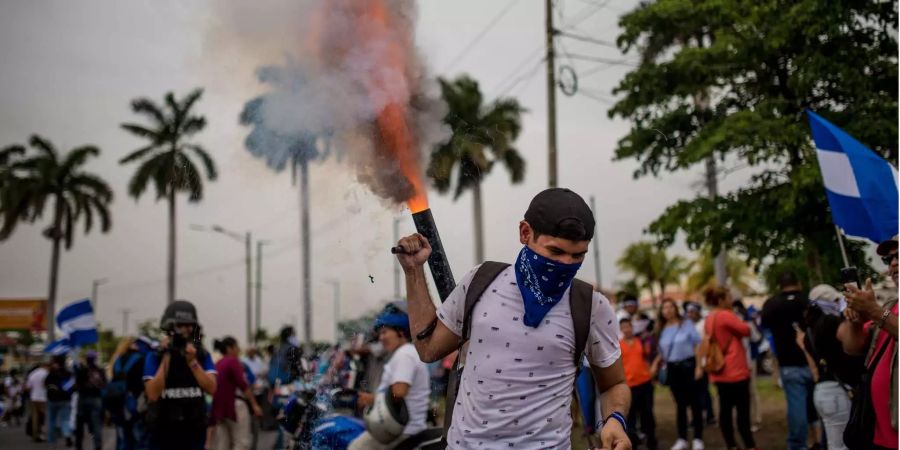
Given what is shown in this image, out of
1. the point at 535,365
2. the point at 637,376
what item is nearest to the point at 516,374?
the point at 535,365

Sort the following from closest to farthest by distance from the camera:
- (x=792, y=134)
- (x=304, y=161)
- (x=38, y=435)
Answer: (x=304, y=161)
(x=792, y=134)
(x=38, y=435)

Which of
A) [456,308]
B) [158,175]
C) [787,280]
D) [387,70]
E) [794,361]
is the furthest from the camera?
[158,175]

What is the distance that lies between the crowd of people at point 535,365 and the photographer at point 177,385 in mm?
12

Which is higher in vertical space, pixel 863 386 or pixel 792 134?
pixel 792 134

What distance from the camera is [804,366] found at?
9.16 meters

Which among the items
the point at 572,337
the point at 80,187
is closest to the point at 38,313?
the point at 80,187

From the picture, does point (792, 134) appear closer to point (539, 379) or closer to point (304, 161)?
point (304, 161)

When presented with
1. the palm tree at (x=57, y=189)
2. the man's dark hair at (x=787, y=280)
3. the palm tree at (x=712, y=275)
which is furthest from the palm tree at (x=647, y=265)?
the man's dark hair at (x=787, y=280)

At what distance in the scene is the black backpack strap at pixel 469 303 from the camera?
3482 mm

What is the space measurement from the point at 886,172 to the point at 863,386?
9.67ft

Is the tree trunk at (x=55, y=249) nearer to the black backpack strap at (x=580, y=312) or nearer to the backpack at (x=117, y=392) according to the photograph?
the backpack at (x=117, y=392)

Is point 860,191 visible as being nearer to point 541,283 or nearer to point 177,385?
point 541,283

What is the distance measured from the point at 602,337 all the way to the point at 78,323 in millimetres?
14628

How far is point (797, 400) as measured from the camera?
30.4 feet
